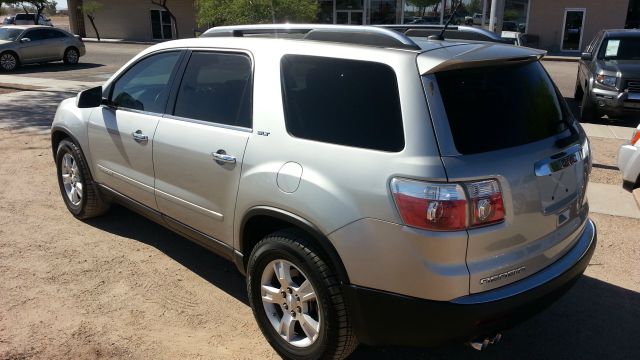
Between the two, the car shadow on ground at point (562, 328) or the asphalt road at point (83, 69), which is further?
the asphalt road at point (83, 69)

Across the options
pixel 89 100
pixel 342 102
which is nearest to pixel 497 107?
pixel 342 102

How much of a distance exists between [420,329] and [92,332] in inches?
82.7

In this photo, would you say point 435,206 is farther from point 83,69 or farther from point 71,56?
point 71,56

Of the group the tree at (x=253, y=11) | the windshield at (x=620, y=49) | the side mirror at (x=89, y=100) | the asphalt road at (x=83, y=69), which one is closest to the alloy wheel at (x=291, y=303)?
the side mirror at (x=89, y=100)

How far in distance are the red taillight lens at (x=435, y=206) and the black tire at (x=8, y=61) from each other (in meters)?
20.6

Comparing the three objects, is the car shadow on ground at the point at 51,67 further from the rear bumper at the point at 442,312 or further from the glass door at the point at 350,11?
the rear bumper at the point at 442,312

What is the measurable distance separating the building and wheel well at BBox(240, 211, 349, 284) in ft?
62.7

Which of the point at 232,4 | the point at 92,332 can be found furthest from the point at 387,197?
the point at 232,4

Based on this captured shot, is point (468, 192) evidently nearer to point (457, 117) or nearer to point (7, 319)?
point (457, 117)

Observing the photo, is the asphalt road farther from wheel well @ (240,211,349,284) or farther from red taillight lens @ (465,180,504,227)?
red taillight lens @ (465,180,504,227)

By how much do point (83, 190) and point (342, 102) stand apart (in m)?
3.16

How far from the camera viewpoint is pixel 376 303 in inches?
99.8

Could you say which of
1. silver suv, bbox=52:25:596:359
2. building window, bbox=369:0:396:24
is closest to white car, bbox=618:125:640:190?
silver suv, bbox=52:25:596:359

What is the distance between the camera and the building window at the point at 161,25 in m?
37.6
